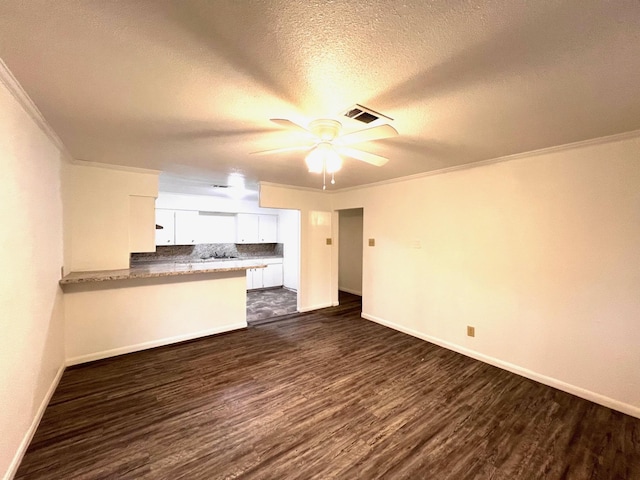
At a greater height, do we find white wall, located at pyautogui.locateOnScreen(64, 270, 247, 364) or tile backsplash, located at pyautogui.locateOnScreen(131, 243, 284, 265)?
tile backsplash, located at pyautogui.locateOnScreen(131, 243, 284, 265)

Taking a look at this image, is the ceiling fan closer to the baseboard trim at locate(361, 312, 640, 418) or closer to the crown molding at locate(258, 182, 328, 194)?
the crown molding at locate(258, 182, 328, 194)

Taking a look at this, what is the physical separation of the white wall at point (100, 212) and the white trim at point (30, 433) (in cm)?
129

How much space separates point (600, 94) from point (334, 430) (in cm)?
283

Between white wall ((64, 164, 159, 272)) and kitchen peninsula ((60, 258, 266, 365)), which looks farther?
white wall ((64, 164, 159, 272))

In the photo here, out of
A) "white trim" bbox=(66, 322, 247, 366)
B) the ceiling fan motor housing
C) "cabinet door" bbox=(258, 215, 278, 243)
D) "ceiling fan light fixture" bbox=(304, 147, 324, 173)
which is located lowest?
"white trim" bbox=(66, 322, 247, 366)

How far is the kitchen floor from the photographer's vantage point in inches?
189

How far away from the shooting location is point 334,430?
6.48 feet

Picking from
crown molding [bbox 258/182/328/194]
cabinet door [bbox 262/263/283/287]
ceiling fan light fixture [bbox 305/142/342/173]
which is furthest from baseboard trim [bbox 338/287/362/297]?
ceiling fan light fixture [bbox 305/142/342/173]

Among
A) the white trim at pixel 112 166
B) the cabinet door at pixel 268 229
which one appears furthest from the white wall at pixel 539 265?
the cabinet door at pixel 268 229

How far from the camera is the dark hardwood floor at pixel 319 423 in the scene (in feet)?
5.45

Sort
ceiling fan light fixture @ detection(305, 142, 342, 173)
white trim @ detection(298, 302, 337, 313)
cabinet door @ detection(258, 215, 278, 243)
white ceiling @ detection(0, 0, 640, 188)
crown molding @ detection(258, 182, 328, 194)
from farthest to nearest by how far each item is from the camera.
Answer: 1. cabinet door @ detection(258, 215, 278, 243)
2. white trim @ detection(298, 302, 337, 313)
3. crown molding @ detection(258, 182, 328, 194)
4. ceiling fan light fixture @ detection(305, 142, 342, 173)
5. white ceiling @ detection(0, 0, 640, 188)

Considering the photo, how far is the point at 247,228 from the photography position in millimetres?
6746

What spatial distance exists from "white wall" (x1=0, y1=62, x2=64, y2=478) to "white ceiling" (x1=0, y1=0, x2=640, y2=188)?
0.24 m

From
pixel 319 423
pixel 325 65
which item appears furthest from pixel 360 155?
pixel 319 423
